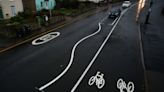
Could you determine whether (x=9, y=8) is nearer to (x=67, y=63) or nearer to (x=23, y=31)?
(x=23, y=31)

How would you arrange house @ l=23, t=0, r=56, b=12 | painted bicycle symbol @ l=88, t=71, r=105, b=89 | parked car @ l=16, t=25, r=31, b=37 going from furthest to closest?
1. house @ l=23, t=0, r=56, b=12
2. parked car @ l=16, t=25, r=31, b=37
3. painted bicycle symbol @ l=88, t=71, r=105, b=89

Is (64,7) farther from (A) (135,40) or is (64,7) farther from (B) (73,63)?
(B) (73,63)

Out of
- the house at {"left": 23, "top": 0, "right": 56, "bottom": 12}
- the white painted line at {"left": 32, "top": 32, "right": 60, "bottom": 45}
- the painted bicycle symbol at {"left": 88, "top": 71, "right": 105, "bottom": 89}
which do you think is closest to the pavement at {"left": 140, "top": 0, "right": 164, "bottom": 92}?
the painted bicycle symbol at {"left": 88, "top": 71, "right": 105, "bottom": 89}

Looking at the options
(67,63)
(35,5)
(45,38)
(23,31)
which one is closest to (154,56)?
(67,63)

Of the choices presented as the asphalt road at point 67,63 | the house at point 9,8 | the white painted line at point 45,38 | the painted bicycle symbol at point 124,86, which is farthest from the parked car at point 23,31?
the painted bicycle symbol at point 124,86

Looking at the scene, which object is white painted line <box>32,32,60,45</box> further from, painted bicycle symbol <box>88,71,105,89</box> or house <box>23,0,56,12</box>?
house <box>23,0,56,12</box>
